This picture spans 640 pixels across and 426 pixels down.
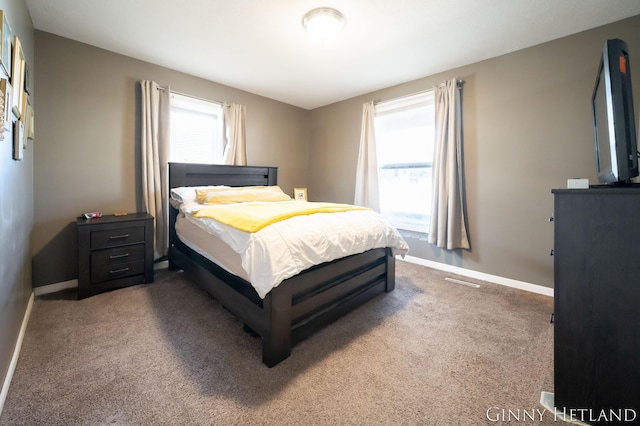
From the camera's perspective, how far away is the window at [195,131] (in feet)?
10.8

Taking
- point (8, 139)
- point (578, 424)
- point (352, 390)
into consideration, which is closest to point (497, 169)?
point (578, 424)

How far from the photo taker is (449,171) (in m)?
3.00

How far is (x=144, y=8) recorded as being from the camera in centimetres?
208

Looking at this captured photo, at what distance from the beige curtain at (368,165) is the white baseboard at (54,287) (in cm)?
341

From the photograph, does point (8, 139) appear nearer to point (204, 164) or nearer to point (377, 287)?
point (204, 164)

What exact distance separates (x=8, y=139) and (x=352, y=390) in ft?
7.47

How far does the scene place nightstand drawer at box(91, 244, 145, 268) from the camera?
2.37 meters

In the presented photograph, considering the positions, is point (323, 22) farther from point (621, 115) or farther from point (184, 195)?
point (184, 195)

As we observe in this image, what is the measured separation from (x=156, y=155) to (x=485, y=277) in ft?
12.9

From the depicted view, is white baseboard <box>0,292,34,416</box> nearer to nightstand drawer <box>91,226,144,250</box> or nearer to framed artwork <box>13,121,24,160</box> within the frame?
nightstand drawer <box>91,226,144,250</box>

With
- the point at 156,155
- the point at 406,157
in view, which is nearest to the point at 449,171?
the point at 406,157

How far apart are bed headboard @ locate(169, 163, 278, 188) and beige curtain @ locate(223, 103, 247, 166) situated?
6.7 inches

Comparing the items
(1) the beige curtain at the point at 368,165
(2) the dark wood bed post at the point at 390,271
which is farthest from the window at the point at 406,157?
(2) the dark wood bed post at the point at 390,271

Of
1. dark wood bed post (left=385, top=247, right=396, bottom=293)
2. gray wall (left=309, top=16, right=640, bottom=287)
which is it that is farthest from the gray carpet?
gray wall (left=309, top=16, right=640, bottom=287)
